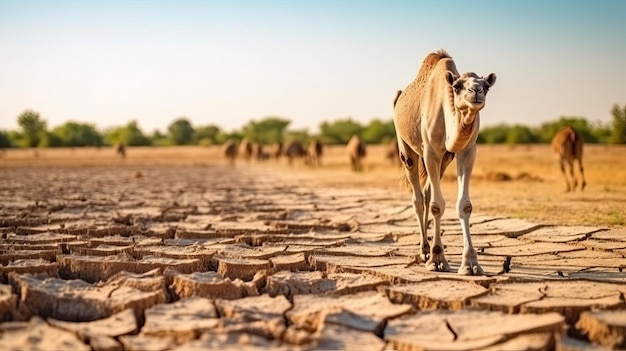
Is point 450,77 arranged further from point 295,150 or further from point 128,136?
point 128,136

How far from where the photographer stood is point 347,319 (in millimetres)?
3059

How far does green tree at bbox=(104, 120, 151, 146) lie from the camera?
79.9 m

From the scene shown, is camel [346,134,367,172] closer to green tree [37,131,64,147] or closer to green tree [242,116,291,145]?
green tree [37,131,64,147]


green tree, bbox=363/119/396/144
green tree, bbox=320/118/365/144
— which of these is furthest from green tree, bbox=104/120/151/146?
green tree, bbox=363/119/396/144

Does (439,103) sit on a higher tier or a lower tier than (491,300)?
higher

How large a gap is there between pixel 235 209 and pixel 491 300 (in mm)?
5904

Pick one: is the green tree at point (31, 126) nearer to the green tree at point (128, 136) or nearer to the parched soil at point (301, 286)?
the green tree at point (128, 136)

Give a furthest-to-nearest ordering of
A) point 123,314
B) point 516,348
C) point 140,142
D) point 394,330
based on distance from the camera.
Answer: point 140,142 < point 123,314 < point 394,330 < point 516,348

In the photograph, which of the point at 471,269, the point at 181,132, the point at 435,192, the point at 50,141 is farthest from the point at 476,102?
the point at 181,132

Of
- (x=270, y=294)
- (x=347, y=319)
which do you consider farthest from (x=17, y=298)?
(x=347, y=319)

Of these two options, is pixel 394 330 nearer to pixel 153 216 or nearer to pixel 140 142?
pixel 153 216

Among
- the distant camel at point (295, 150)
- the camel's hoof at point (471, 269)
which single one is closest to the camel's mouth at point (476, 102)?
the camel's hoof at point (471, 269)

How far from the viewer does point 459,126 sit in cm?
391

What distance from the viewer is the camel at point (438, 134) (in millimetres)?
3867
